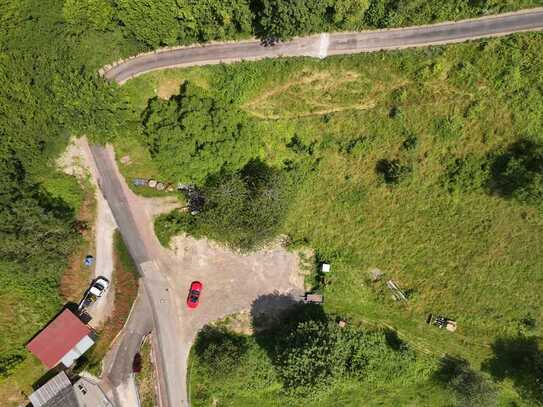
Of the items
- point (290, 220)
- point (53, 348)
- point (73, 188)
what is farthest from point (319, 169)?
point (53, 348)

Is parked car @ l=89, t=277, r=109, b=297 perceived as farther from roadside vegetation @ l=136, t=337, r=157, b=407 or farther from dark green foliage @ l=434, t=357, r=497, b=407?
dark green foliage @ l=434, t=357, r=497, b=407

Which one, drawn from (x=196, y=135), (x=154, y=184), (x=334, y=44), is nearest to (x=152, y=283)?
Answer: (x=154, y=184)

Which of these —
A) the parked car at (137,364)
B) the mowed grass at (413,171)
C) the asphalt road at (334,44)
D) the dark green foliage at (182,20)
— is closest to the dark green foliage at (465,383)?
the mowed grass at (413,171)

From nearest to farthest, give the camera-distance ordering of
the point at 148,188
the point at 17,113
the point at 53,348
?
the point at 17,113 → the point at 53,348 → the point at 148,188

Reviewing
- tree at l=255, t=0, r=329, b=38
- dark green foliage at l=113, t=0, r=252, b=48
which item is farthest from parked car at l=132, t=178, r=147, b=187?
tree at l=255, t=0, r=329, b=38

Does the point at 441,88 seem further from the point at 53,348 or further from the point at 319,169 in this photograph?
the point at 53,348
